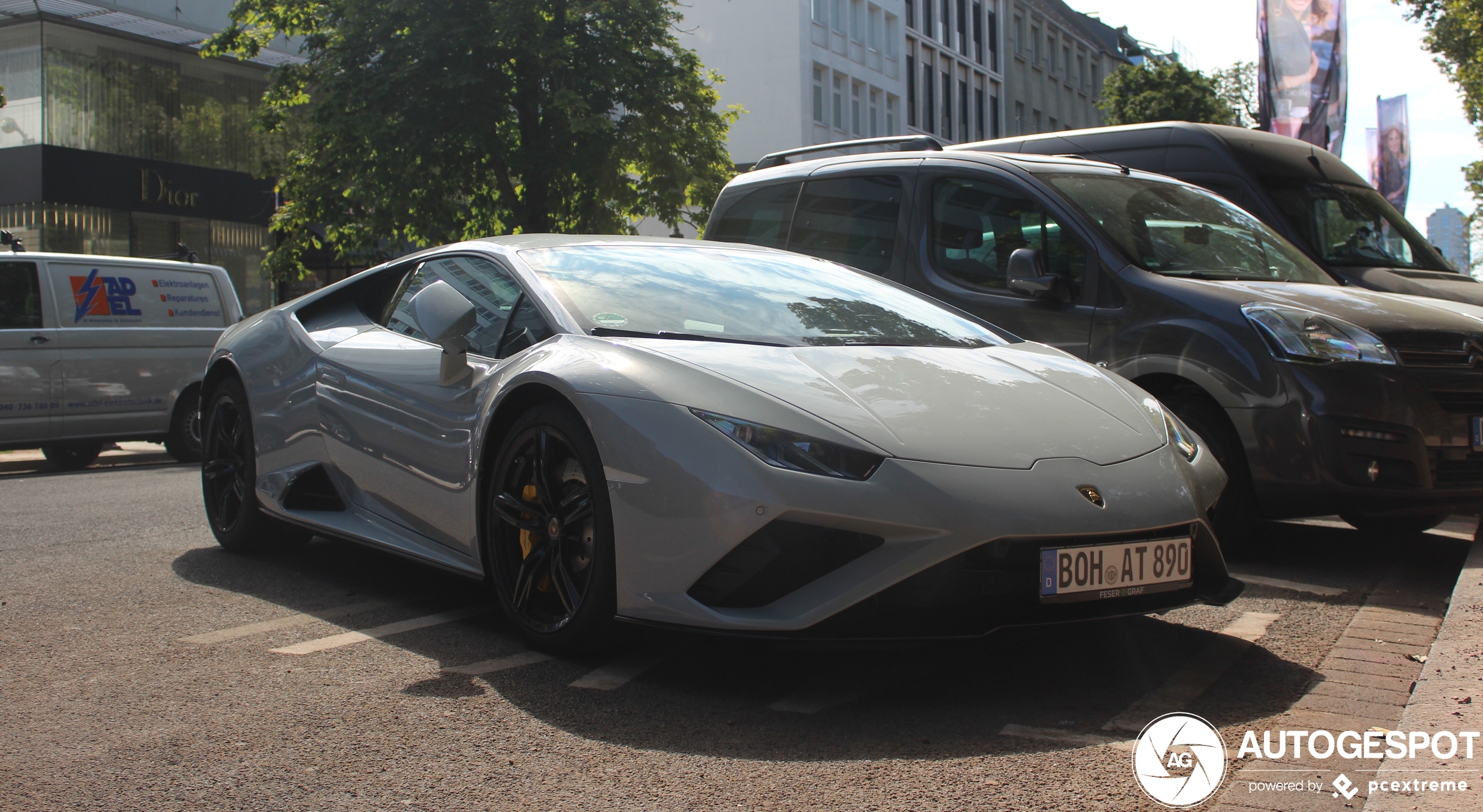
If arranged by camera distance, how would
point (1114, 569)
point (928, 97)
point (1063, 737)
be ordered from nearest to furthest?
point (1063, 737), point (1114, 569), point (928, 97)

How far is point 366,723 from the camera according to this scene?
3.23 meters

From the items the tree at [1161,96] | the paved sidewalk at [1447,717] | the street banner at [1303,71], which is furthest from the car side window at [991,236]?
the tree at [1161,96]

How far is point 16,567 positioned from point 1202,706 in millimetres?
4825

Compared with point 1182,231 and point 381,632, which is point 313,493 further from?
point 1182,231

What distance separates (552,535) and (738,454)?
0.75m

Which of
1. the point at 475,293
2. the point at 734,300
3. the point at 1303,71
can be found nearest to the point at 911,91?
the point at 1303,71

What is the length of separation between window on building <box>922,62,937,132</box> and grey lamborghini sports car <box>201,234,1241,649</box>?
164 feet

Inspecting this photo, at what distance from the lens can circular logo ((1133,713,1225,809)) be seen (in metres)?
2.67

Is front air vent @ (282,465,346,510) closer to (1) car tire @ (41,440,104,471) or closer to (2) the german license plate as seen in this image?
(2) the german license plate

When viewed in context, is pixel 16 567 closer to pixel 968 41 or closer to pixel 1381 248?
pixel 1381 248

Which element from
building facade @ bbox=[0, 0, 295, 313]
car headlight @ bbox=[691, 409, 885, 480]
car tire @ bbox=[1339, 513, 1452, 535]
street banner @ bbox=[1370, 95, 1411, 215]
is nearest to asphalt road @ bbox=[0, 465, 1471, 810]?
car headlight @ bbox=[691, 409, 885, 480]

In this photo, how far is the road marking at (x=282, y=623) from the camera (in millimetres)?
4172

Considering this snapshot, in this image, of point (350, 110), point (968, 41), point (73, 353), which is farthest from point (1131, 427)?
point (968, 41)

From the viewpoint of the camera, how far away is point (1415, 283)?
8055 mm
